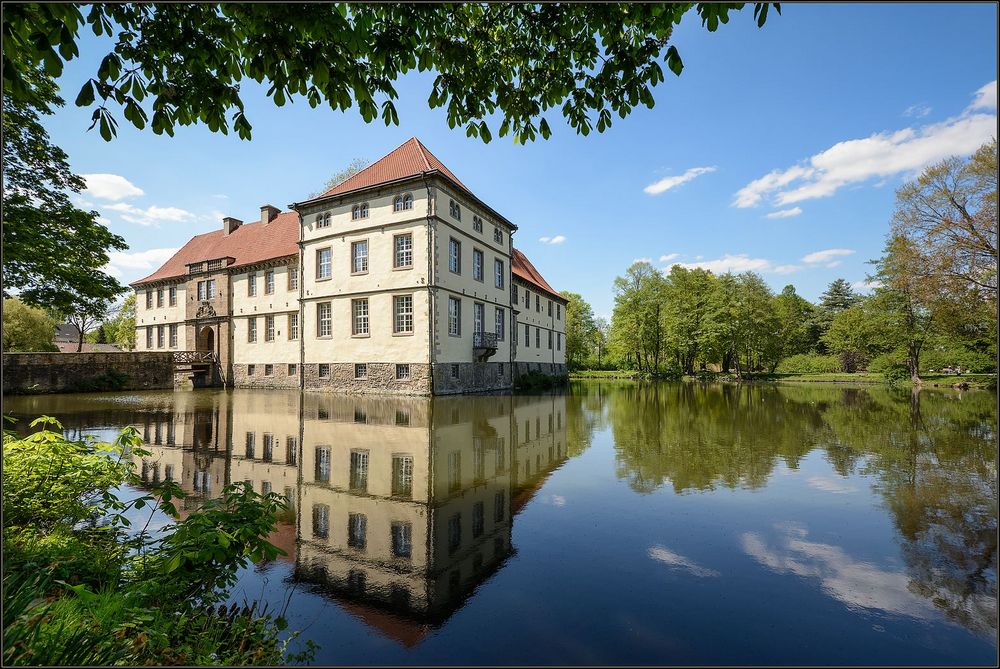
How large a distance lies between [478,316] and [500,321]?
340 cm

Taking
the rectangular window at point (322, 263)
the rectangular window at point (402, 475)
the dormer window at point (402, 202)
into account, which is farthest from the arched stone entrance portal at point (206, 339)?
the rectangular window at point (402, 475)

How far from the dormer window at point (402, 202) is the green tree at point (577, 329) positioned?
4185cm

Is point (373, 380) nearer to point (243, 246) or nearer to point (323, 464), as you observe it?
point (323, 464)

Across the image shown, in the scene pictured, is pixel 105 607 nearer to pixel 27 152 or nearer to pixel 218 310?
pixel 27 152

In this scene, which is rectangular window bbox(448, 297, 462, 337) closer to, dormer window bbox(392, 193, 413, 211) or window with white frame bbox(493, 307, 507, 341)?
window with white frame bbox(493, 307, 507, 341)

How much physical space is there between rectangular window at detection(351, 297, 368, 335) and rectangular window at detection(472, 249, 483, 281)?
6897 millimetres

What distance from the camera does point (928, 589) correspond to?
3.63 m

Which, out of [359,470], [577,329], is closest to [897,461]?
[359,470]

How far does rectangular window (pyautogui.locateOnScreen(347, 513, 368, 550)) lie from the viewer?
453 cm

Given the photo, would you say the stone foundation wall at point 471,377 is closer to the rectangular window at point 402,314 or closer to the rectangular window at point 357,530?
the rectangular window at point 402,314

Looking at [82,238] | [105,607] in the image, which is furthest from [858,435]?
[82,238]

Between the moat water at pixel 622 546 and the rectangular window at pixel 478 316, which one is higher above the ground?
the rectangular window at pixel 478 316

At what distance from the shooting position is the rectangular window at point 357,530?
4531mm

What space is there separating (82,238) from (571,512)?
50.0 ft
